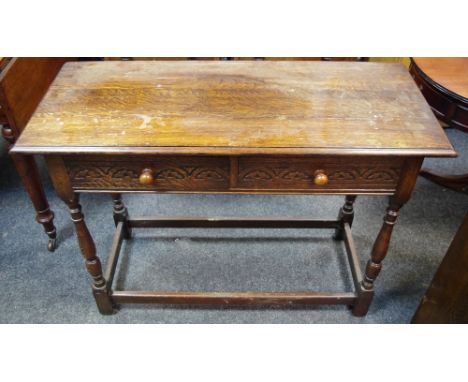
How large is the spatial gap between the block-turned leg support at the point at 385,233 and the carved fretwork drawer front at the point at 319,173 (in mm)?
23

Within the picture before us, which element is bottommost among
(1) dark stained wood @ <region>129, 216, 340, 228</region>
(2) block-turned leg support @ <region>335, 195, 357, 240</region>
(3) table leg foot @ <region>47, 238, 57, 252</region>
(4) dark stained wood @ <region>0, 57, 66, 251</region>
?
(3) table leg foot @ <region>47, 238, 57, 252</region>

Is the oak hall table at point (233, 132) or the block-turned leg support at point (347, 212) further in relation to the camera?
the block-turned leg support at point (347, 212)

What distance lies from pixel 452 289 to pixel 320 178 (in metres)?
0.59

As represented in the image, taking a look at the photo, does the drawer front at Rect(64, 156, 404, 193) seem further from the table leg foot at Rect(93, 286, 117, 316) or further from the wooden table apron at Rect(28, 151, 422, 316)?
the table leg foot at Rect(93, 286, 117, 316)

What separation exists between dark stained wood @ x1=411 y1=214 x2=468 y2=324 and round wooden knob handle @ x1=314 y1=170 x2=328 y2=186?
43 centimetres

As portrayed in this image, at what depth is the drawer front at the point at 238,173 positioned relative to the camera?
3.87ft

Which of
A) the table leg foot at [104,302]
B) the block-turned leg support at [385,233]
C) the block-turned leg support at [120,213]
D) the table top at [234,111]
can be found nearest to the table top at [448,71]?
the table top at [234,111]

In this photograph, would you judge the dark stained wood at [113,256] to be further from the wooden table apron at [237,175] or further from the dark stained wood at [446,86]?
the dark stained wood at [446,86]

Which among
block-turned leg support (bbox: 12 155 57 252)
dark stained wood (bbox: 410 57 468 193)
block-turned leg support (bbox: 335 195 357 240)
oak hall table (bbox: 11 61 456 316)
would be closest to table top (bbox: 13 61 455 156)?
oak hall table (bbox: 11 61 456 316)

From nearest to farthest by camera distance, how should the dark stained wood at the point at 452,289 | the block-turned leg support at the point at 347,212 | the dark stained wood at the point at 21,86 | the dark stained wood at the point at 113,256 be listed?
the dark stained wood at the point at 452,289 → the dark stained wood at the point at 21,86 → the dark stained wood at the point at 113,256 → the block-turned leg support at the point at 347,212

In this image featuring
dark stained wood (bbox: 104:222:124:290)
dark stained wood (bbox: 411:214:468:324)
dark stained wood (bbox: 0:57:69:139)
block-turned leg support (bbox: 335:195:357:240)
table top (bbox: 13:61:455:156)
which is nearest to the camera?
table top (bbox: 13:61:455:156)

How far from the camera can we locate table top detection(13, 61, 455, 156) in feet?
3.72

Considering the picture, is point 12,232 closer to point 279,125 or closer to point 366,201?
point 279,125

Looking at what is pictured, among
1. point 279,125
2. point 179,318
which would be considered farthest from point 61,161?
point 179,318
